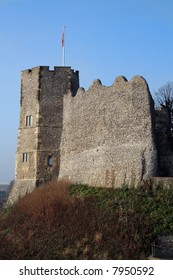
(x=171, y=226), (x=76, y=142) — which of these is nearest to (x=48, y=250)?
(x=171, y=226)

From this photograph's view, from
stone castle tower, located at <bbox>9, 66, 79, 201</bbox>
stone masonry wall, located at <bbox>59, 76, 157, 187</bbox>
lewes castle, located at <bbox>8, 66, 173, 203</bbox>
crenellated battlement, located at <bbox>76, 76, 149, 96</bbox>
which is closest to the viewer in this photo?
stone masonry wall, located at <bbox>59, 76, 157, 187</bbox>

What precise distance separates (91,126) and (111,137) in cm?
202

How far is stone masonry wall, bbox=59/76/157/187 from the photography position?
24.4 metres

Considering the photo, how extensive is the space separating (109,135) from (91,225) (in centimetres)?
577

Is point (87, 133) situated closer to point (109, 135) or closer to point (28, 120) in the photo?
point (109, 135)

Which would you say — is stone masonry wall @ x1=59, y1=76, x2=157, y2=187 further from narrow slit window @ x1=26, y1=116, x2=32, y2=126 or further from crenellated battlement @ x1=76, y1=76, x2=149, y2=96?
narrow slit window @ x1=26, y1=116, x2=32, y2=126

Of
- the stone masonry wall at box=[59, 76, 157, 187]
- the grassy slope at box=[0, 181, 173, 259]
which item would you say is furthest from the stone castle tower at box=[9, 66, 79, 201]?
the grassy slope at box=[0, 181, 173, 259]

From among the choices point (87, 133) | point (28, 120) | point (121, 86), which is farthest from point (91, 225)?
point (28, 120)

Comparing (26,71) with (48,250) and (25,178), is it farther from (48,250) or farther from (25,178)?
(48,250)

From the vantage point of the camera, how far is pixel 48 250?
Answer: 2094 cm

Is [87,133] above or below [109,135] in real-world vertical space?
above

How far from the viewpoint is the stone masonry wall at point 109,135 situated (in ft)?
80.0

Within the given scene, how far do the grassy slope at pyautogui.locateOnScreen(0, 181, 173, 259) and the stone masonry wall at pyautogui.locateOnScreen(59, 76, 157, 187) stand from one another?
1.11 metres

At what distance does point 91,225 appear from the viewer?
21891 millimetres
